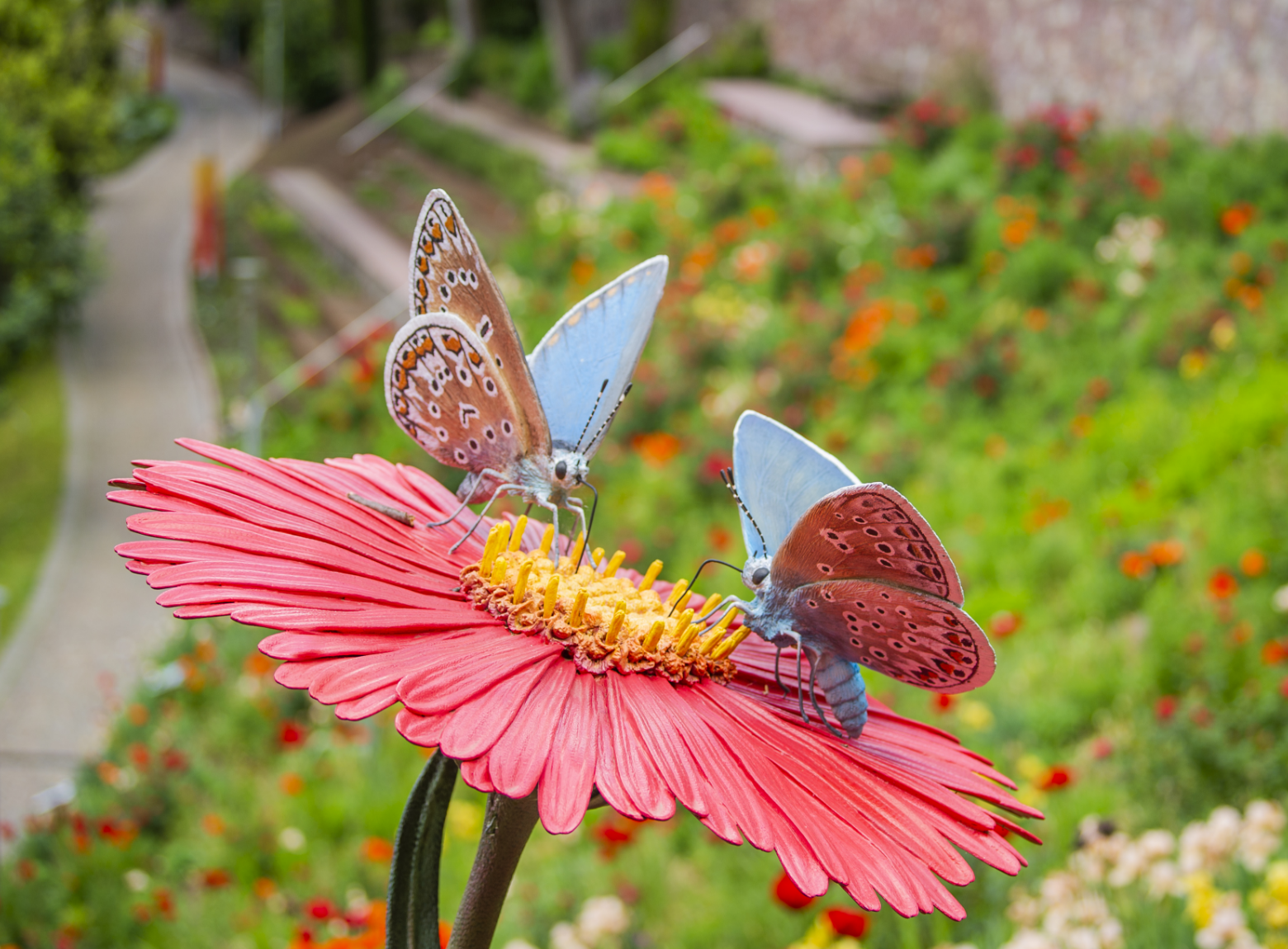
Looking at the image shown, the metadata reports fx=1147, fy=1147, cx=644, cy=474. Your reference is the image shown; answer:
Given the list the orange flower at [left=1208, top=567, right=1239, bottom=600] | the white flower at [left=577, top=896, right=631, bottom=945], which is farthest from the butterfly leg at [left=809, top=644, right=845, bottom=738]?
the orange flower at [left=1208, top=567, right=1239, bottom=600]

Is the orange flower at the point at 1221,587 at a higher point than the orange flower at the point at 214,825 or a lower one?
higher

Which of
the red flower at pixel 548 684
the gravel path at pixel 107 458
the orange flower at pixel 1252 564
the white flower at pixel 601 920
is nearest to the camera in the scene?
the red flower at pixel 548 684

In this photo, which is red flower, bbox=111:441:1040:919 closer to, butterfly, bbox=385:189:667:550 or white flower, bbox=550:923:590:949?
butterfly, bbox=385:189:667:550

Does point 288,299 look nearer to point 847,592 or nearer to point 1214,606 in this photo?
point 1214,606

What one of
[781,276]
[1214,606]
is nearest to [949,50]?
[781,276]

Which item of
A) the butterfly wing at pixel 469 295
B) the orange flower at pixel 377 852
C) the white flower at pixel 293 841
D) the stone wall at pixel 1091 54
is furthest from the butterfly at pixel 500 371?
the stone wall at pixel 1091 54

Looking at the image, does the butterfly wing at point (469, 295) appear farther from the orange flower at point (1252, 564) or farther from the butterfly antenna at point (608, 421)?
the orange flower at point (1252, 564)
